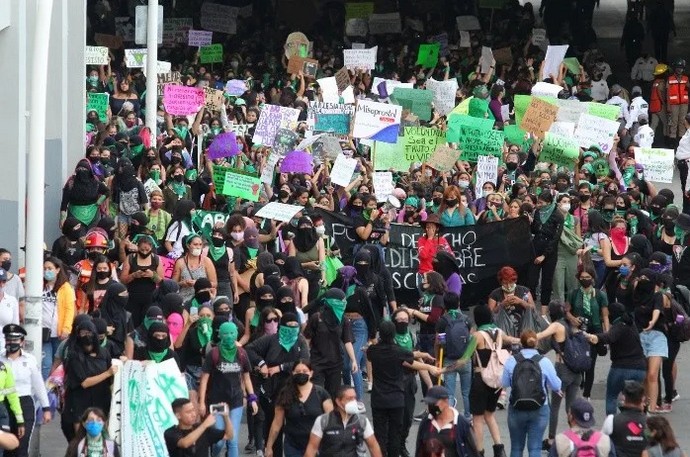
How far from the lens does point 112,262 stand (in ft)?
66.7

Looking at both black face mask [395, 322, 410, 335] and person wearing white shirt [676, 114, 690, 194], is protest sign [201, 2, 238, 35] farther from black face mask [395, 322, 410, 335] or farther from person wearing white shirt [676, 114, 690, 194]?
black face mask [395, 322, 410, 335]

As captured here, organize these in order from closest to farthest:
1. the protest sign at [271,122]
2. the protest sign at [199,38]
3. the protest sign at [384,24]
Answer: the protest sign at [271,122] < the protest sign at [199,38] < the protest sign at [384,24]

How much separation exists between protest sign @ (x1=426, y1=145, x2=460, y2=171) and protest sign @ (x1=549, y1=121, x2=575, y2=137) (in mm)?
1905

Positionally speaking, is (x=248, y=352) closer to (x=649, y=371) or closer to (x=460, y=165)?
(x=649, y=371)

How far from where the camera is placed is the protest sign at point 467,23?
38.7 metres

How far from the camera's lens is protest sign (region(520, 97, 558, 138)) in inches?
1081

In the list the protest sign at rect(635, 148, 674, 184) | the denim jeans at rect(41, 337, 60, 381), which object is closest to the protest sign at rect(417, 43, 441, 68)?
the protest sign at rect(635, 148, 674, 184)

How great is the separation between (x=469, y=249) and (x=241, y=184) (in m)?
2.63

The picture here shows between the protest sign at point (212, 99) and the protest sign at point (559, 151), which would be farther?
the protest sign at point (212, 99)

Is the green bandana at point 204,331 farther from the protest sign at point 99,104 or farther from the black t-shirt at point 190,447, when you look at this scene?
the protest sign at point 99,104

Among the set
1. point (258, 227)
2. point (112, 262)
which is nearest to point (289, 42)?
point (258, 227)

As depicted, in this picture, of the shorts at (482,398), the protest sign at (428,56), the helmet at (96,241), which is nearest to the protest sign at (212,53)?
the protest sign at (428,56)

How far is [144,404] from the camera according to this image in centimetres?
1639

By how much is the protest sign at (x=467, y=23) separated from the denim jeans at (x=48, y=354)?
20.8 meters
